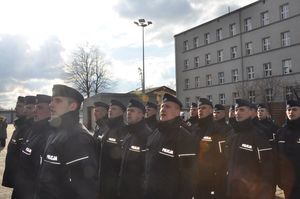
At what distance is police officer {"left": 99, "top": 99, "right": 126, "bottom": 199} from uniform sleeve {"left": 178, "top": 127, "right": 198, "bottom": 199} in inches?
80.2

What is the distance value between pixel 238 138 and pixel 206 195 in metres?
1.43

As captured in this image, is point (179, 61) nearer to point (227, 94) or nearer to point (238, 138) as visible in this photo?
point (227, 94)

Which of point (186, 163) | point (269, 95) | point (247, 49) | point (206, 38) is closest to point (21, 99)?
point (186, 163)

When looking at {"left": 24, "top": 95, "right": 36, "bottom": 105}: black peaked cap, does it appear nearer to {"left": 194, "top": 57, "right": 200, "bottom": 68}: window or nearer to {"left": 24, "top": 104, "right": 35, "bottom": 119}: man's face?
{"left": 24, "top": 104, "right": 35, "bottom": 119}: man's face

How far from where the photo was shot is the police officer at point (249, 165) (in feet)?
20.8

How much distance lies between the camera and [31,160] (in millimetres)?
5281

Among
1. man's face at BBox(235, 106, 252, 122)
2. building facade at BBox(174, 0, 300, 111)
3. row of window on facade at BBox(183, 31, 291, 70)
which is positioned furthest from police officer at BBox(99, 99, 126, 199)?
row of window on facade at BBox(183, 31, 291, 70)

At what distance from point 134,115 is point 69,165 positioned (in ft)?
10.7

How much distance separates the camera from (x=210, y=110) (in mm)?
8742

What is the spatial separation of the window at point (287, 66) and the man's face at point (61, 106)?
4198cm

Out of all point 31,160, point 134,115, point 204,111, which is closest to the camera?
point 31,160

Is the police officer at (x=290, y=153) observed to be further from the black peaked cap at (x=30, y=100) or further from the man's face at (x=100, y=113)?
the black peaked cap at (x=30, y=100)

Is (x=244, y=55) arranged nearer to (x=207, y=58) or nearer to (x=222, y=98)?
(x=222, y=98)

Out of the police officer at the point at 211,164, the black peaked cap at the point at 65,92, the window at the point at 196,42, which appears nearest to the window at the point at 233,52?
the window at the point at 196,42
